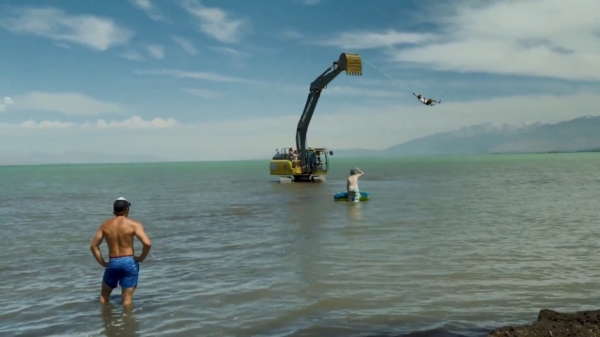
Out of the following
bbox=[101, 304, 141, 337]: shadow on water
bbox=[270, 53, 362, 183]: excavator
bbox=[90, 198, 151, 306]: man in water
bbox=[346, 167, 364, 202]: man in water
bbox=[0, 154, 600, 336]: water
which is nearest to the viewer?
bbox=[101, 304, 141, 337]: shadow on water

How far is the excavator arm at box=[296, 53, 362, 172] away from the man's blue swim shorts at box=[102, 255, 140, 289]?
24.7 metres

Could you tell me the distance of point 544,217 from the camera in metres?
17.0

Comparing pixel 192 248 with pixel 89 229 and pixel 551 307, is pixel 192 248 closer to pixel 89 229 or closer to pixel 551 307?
pixel 89 229

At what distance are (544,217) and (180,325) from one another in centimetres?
1375

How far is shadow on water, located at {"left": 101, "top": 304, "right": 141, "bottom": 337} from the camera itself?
661 centimetres

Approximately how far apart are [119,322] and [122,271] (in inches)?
25.7

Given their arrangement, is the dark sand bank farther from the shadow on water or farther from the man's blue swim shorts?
the man's blue swim shorts

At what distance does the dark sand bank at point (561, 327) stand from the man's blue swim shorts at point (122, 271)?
4529mm

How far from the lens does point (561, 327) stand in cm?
535

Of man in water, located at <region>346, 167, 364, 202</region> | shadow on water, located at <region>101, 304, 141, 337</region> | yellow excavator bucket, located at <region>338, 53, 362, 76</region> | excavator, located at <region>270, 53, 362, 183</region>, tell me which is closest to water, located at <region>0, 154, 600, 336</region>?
shadow on water, located at <region>101, 304, 141, 337</region>

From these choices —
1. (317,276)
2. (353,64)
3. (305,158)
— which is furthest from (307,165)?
(317,276)

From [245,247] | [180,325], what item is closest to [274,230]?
[245,247]

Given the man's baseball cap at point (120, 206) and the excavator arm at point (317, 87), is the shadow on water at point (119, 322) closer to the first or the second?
the man's baseball cap at point (120, 206)

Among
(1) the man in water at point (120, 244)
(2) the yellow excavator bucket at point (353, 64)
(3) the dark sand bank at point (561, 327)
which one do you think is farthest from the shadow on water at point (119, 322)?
(2) the yellow excavator bucket at point (353, 64)
